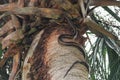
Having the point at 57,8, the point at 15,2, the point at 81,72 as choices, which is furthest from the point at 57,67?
the point at 15,2

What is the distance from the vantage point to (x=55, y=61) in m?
1.12

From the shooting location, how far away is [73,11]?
129cm

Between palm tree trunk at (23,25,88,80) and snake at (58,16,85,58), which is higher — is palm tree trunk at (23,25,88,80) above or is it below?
below

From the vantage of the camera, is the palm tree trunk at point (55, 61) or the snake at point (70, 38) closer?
the palm tree trunk at point (55, 61)

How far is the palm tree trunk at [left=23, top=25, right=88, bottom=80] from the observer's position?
1.07 meters

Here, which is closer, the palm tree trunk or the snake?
the palm tree trunk

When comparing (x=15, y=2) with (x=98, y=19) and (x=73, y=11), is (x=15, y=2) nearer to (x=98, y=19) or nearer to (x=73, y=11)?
(x=73, y=11)

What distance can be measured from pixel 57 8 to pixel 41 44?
153mm

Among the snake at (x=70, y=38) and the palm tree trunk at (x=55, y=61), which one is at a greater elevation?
the snake at (x=70, y=38)

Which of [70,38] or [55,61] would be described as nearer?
[55,61]

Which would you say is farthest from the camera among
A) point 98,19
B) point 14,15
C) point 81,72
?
point 98,19

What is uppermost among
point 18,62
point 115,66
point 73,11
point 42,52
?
point 73,11

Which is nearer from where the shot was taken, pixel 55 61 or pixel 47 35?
pixel 55 61

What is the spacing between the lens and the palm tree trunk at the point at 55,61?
3.50ft
